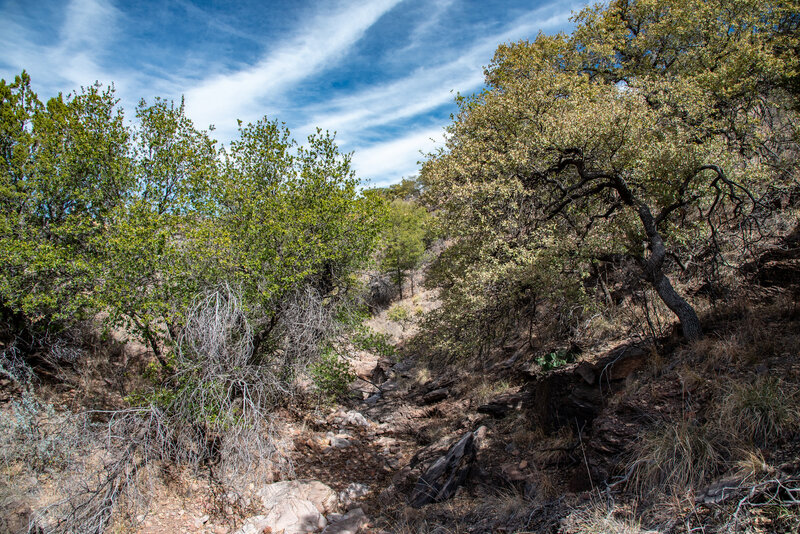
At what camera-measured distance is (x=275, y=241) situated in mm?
9336

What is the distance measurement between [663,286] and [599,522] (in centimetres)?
452

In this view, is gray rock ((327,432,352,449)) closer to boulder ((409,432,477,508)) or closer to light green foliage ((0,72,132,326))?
boulder ((409,432,477,508))

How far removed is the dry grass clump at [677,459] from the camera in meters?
4.19

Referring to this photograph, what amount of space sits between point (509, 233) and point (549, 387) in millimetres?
3614

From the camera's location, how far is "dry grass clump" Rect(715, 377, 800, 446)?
4.05m

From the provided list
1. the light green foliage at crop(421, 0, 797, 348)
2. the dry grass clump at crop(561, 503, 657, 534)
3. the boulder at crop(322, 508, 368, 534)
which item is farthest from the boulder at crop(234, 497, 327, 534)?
the dry grass clump at crop(561, 503, 657, 534)

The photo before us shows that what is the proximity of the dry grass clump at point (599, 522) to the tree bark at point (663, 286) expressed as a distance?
12.6 feet

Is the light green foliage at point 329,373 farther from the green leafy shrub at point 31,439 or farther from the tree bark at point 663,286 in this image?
the tree bark at point 663,286

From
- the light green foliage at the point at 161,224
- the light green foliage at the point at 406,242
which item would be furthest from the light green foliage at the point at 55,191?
the light green foliage at the point at 406,242

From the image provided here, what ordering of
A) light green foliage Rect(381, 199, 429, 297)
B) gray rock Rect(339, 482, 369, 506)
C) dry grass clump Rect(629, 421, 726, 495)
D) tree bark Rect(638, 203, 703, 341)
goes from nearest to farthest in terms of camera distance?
dry grass clump Rect(629, 421, 726, 495) → tree bark Rect(638, 203, 703, 341) → gray rock Rect(339, 482, 369, 506) → light green foliage Rect(381, 199, 429, 297)

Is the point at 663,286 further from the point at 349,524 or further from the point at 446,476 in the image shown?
the point at 349,524

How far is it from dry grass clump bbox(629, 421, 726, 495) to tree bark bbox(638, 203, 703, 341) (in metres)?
2.53

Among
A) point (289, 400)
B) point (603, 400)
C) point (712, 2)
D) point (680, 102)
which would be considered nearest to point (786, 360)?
point (603, 400)

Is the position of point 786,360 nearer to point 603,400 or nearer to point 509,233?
point 603,400
